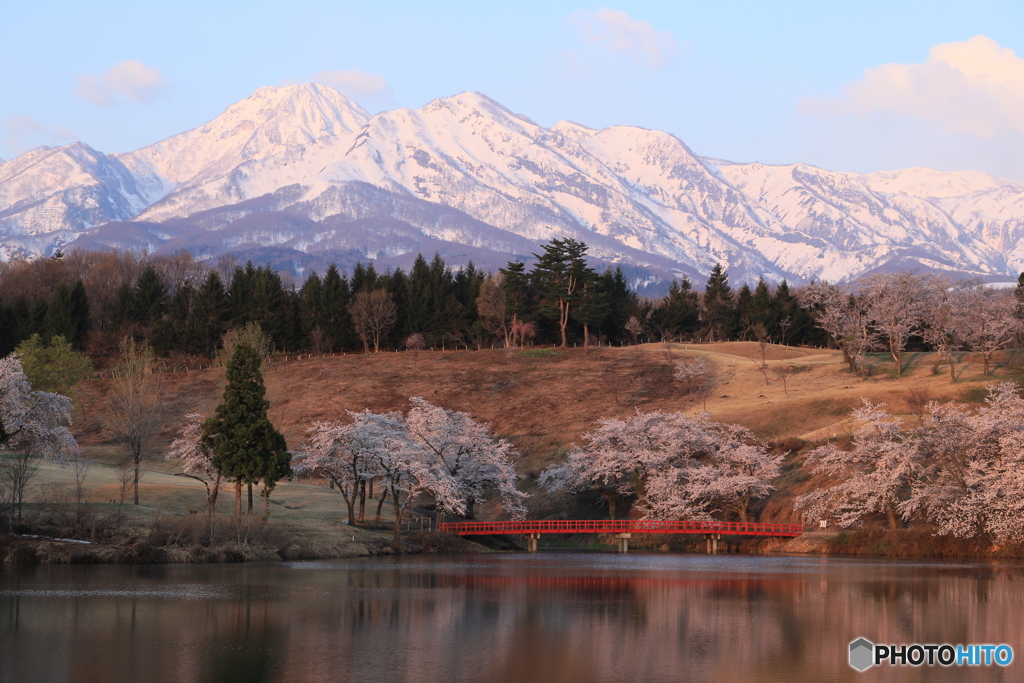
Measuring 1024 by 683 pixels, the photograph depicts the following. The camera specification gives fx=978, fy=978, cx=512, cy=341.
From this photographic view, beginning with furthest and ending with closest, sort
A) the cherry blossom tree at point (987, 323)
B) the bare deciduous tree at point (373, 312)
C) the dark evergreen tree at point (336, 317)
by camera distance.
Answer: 1. the dark evergreen tree at point (336, 317)
2. the bare deciduous tree at point (373, 312)
3. the cherry blossom tree at point (987, 323)

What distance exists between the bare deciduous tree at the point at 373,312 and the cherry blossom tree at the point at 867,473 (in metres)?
85.6

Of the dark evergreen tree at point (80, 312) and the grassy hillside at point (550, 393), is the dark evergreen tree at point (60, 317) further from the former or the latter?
the grassy hillside at point (550, 393)

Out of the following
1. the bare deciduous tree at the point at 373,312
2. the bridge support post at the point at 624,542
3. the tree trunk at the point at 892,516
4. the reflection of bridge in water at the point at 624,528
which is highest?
the bare deciduous tree at the point at 373,312

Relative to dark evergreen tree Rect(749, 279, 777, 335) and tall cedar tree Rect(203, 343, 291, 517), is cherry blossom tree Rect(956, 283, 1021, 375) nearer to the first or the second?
dark evergreen tree Rect(749, 279, 777, 335)

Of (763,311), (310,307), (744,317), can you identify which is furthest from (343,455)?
(744,317)

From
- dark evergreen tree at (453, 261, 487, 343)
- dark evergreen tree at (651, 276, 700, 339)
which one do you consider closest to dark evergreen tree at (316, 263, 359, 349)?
dark evergreen tree at (453, 261, 487, 343)

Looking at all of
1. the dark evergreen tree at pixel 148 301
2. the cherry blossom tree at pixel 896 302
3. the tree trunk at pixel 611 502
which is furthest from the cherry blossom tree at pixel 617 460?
the dark evergreen tree at pixel 148 301

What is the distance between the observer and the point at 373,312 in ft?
500

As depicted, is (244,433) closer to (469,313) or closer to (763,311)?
(469,313)

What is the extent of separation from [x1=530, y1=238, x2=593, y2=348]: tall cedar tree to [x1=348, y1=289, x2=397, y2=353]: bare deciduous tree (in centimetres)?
2354

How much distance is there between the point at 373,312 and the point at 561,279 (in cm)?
2970

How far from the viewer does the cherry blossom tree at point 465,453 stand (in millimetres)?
83875

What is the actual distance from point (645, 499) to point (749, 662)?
5803 cm

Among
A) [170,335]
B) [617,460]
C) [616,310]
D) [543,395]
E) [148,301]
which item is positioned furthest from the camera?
[616,310]
